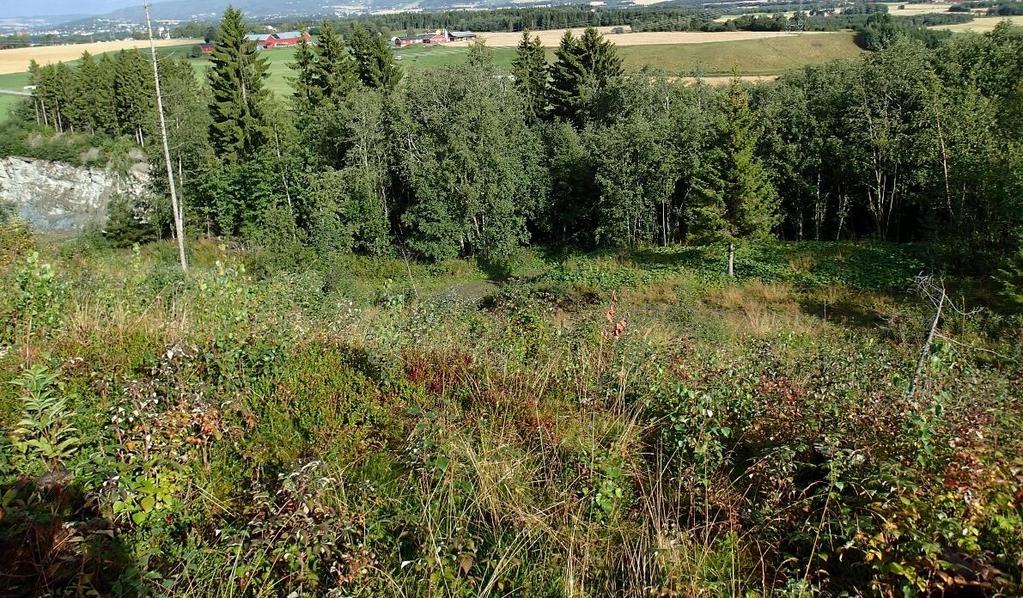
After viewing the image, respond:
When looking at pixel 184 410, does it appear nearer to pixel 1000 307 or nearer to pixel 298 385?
pixel 298 385

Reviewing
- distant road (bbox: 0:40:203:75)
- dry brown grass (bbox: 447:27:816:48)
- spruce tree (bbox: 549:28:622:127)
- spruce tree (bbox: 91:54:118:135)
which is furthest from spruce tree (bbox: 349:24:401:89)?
distant road (bbox: 0:40:203:75)

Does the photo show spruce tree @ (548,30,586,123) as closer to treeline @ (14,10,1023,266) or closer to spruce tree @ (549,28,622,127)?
spruce tree @ (549,28,622,127)

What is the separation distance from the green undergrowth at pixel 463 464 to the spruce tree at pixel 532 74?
31.8 meters

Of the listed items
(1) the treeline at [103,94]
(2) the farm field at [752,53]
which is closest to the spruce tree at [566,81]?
(2) the farm field at [752,53]

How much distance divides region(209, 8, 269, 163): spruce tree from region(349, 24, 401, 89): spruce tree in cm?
578

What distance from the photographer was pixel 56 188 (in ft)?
159

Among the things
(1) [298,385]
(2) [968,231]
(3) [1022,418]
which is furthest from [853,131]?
(1) [298,385]

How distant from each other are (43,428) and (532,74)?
37682 millimetres

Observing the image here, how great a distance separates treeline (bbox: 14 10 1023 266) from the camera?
22.8 m

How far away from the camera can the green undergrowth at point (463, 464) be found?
9.47ft

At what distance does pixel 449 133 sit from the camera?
27.0 meters

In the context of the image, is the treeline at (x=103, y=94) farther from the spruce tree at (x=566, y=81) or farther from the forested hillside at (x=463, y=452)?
the forested hillside at (x=463, y=452)

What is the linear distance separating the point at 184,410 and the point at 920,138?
2734cm


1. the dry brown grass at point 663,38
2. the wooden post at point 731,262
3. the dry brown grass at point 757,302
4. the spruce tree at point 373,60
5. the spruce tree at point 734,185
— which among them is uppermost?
the dry brown grass at point 663,38
